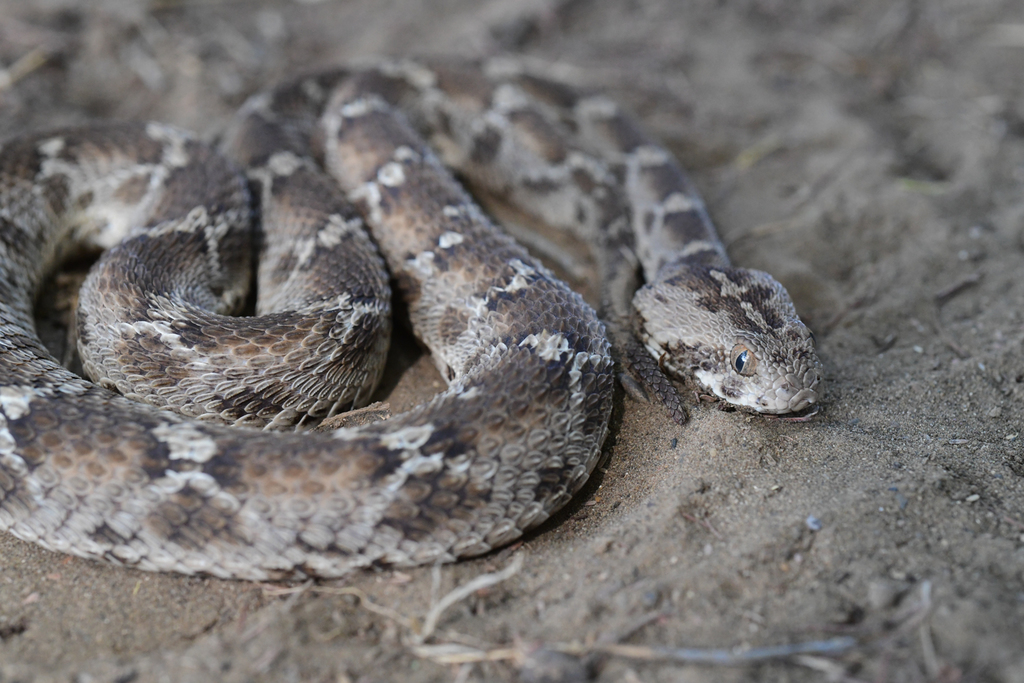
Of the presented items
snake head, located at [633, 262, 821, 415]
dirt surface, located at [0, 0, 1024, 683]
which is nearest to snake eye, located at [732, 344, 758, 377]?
snake head, located at [633, 262, 821, 415]

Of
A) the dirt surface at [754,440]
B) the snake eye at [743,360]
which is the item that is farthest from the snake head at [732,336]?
the dirt surface at [754,440]

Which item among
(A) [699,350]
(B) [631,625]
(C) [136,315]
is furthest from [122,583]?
(A) [699,350]

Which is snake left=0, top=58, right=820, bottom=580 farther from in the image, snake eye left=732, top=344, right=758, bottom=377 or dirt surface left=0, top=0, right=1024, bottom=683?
dirt surface left=0, top=0, right=1024, bottom=683

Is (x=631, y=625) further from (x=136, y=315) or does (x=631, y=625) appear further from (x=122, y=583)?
(x=136, y=315)

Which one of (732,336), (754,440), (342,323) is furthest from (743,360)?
(342,323)

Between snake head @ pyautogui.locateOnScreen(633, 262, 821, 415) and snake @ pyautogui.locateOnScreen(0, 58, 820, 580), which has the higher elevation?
snake @ pyautogui.locateOnScreen(0, 58, 820, 580)

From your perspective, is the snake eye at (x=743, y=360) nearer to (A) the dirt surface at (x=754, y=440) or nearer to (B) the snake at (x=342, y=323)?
(B) the snake at (x=342, y=323)

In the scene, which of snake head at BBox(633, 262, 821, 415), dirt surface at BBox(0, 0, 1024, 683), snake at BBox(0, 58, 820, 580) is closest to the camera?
dirt surface at BBox(0, 0, 1024, 683)
